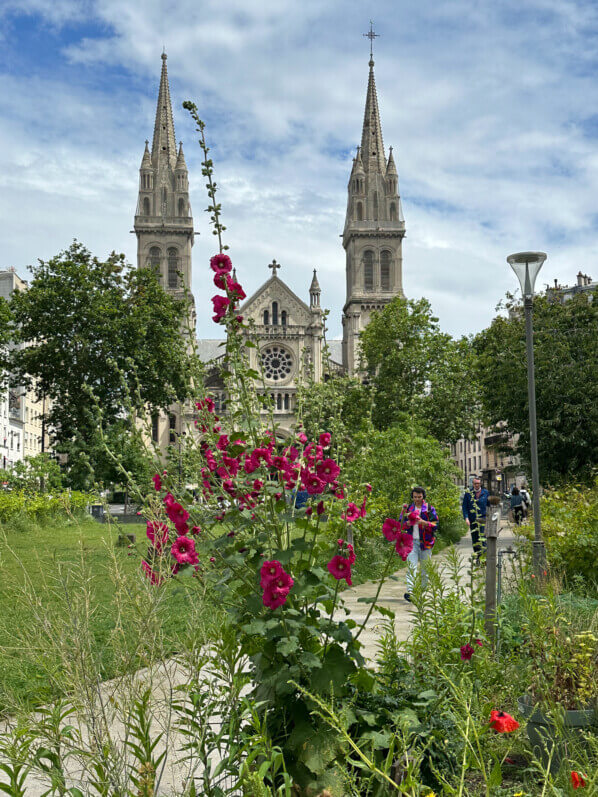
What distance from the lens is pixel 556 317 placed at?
22.0m

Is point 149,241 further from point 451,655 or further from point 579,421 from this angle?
point 451,655

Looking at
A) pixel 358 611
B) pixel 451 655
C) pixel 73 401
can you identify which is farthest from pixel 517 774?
pixel 73 401

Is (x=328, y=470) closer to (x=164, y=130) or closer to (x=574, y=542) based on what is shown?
(x=574, y=542)

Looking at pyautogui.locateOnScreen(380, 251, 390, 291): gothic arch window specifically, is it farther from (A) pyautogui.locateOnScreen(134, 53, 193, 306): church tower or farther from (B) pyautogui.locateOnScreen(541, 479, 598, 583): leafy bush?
(B) pyautogui.locateOnScreen(541, 479, 598, 583): leafy bush

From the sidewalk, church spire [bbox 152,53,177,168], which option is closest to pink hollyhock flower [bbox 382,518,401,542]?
the sidewalk

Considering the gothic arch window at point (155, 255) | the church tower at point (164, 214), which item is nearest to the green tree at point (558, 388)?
the church tower at point (164, 214)

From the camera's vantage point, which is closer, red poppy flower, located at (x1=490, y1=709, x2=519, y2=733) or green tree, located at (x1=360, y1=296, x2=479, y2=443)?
red poppy flower, located at (x1=490, y1=709, x2=519, y2=733)

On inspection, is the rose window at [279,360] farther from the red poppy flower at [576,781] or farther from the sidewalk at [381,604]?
the red poppy flower at [576,781]

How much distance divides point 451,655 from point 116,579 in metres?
1.79

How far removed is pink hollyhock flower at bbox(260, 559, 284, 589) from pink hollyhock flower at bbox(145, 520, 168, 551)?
2.06 feet

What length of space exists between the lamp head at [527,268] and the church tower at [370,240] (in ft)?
178

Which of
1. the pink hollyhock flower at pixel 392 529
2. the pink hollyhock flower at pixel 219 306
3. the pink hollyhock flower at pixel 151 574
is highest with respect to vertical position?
the pink hollyhock flower at pixel 219 306

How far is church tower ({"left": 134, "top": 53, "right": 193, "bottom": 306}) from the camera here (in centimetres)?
6944

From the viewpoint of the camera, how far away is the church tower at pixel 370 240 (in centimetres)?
6731
